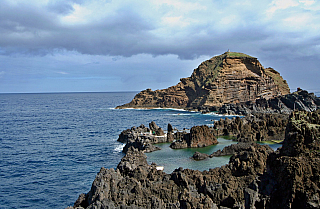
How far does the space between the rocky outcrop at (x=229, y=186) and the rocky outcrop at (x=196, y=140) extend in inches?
961

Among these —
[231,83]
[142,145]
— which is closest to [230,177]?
[142,145]

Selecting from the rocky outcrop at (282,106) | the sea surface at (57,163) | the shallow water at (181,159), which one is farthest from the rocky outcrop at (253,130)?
the rocky outcrop at (282,106)

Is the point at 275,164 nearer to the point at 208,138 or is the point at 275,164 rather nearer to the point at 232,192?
the point at 232,192

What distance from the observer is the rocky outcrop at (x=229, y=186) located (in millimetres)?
16219

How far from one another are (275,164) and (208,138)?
36.1 meters

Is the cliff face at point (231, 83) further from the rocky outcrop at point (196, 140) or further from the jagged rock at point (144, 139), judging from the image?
the rocky outcrop at point (196, 140)

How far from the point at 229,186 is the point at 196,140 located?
32.2 metres

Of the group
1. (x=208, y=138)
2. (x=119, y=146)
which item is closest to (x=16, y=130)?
(x=119, y=146)

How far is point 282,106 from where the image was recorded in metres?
121

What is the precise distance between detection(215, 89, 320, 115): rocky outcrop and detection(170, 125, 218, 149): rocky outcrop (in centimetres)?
6610

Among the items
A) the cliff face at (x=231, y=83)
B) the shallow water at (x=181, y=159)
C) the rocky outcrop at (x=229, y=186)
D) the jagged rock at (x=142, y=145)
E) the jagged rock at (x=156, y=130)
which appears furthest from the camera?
the cliff face at (x=231, y=83)

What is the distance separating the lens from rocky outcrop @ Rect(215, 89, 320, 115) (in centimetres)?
11787

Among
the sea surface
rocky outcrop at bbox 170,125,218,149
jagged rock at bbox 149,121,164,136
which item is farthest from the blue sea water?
jagged rock at bbox 149,121,164,136

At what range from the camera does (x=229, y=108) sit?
4884 inches
